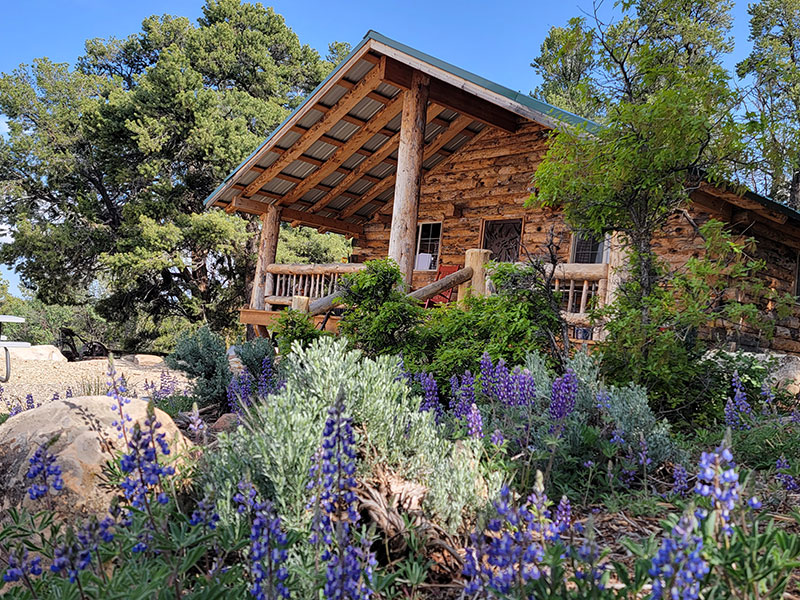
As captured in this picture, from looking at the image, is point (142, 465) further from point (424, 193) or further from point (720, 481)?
point (424, 193)

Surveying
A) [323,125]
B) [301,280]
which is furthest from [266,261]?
[323,125]

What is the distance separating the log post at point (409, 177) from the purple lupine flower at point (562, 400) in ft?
18.8

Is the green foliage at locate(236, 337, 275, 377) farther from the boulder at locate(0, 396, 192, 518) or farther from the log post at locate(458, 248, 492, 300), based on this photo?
the boulder at locate(0, 396, 192, 518)

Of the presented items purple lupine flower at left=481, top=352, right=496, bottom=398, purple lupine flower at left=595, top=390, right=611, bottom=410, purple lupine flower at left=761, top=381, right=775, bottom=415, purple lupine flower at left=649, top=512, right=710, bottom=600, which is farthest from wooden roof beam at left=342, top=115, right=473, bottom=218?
purple lupine flower at left=649, top=512, right=710, bottom=600

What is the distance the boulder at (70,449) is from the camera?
279 cm

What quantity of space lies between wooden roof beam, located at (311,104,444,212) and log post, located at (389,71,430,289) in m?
1.99

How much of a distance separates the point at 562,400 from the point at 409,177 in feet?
21.5

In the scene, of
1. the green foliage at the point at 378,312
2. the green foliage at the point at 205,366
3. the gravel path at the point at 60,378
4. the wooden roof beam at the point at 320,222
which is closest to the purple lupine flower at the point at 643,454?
the green foliage at the point at 378,312

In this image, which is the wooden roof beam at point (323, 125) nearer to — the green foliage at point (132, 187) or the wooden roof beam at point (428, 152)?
the wooden roof beam at point (428, 152)

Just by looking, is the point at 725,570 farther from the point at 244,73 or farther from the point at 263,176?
the point at 244,73

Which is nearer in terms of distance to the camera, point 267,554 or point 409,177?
point 267,554

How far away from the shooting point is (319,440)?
95.9 inches

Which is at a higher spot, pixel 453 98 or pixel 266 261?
pixel 453 98

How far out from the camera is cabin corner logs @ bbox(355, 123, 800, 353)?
34.2 feet
